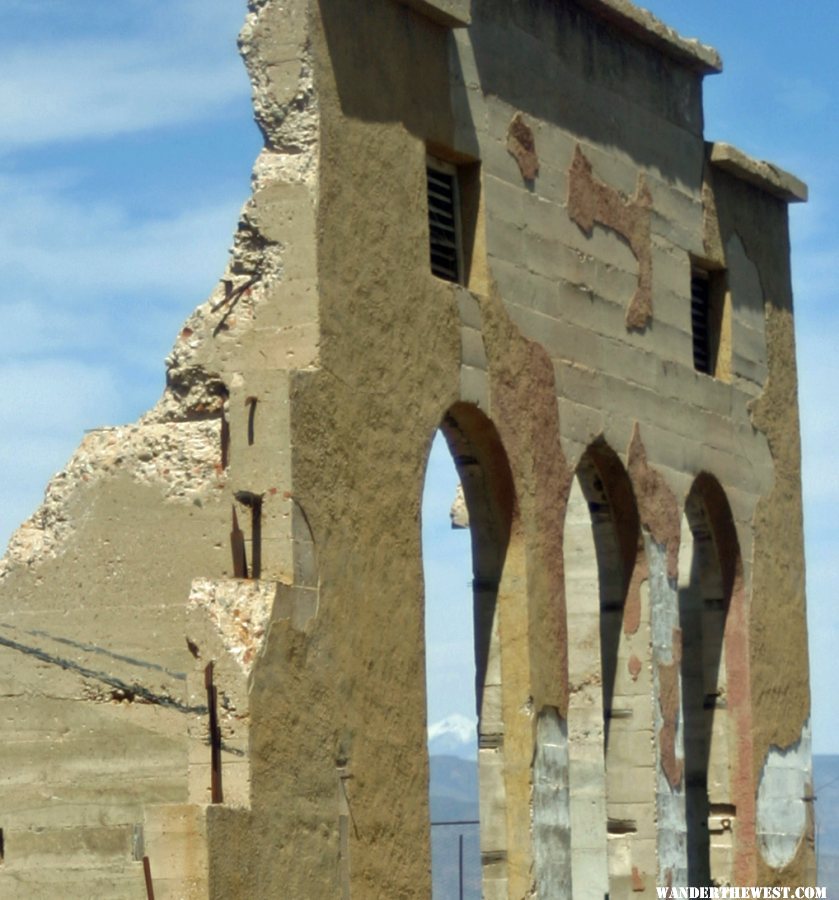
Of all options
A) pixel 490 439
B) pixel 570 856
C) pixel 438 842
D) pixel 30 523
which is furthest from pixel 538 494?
pixel 438 842

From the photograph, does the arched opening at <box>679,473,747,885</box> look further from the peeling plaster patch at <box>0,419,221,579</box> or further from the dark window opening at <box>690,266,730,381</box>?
the peeling plaster patch at <box>0,419,221,579</box>

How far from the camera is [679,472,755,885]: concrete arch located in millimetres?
15766

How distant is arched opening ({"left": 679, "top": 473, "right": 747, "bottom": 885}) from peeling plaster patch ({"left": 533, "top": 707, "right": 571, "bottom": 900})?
239 cm

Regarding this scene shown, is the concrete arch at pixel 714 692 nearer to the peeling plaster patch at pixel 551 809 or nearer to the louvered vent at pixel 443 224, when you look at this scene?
the peeling plaster patch at pixel 551 809

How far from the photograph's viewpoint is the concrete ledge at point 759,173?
16.2 m

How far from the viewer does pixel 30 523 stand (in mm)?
12188

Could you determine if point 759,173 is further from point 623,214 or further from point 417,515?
point 417,515

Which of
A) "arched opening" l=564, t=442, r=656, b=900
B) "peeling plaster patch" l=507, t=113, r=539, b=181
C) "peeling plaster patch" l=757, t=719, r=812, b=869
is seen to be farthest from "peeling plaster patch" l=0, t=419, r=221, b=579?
"peeling plaster patch" l=757, t=719, r=812, b=869

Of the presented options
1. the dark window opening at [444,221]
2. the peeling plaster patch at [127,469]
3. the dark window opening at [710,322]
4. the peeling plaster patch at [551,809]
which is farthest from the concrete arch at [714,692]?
the peeling plaster patch at [127,469]

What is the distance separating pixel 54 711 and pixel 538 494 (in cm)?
301

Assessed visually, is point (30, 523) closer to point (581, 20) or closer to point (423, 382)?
point (423, 382)

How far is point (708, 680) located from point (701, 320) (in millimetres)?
2282

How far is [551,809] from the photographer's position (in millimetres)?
13430

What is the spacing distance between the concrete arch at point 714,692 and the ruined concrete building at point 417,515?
0.02 meters
